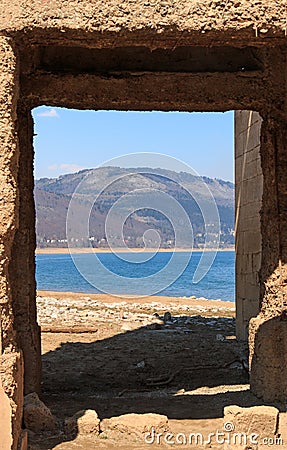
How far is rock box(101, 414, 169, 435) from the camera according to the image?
6.59 metres

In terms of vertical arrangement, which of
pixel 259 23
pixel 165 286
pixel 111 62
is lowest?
pixel 165 286

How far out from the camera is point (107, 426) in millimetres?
6672

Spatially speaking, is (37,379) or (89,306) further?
(89,306)

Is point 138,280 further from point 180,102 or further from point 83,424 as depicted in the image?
point 83,424

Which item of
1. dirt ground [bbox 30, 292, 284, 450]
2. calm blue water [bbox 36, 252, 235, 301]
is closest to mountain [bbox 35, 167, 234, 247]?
calm blue water [bbox 36, 252, 235, 301]

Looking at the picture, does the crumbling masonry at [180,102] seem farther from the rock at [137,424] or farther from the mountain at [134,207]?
the mountain at [134,207]

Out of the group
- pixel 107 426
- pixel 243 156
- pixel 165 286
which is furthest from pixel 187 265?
pixel 107 426

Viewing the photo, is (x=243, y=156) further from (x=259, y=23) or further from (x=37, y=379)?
(x=259, y=23)

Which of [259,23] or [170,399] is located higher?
[259,23]

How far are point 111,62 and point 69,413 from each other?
4.31 meters

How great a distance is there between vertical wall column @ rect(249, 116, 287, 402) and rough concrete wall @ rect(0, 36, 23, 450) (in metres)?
3.55

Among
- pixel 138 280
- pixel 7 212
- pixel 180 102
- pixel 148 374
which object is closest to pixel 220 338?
pixel 148 374

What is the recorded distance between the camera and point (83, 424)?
6586 millimetres

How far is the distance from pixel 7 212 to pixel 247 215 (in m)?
8.01
